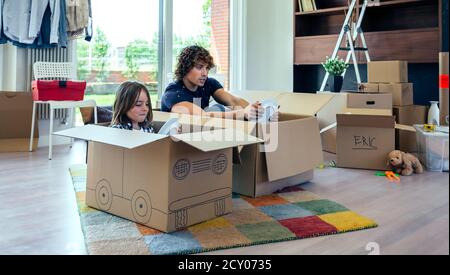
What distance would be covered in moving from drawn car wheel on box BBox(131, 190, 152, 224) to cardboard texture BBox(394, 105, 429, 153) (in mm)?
2142

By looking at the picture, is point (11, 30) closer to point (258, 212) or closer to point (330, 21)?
point (258, 212)

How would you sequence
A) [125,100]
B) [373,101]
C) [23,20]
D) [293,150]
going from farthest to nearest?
[23,20] → [373,101] → [293,150] → [125,100]

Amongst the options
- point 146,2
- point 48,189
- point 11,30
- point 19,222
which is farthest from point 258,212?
point 146,2

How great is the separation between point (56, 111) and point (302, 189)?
104 inches

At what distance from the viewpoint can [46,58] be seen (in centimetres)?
378

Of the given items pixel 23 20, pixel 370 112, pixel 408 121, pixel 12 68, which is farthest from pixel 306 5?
pixel 12 68

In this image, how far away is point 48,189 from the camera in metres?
2.27

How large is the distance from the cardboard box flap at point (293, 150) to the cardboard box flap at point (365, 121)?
66 cm

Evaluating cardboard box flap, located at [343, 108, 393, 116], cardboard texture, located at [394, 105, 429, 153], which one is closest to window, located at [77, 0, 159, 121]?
cardboard box flap, located at [343, 108, 393, 116]

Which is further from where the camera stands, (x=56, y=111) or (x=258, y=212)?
(x=56, y=111)

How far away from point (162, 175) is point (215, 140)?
0.24 meters

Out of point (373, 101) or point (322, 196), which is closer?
point (322, 196)

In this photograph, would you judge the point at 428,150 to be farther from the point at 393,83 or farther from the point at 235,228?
the point at 235,228

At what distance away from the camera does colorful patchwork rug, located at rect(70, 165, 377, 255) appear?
1463 mm
